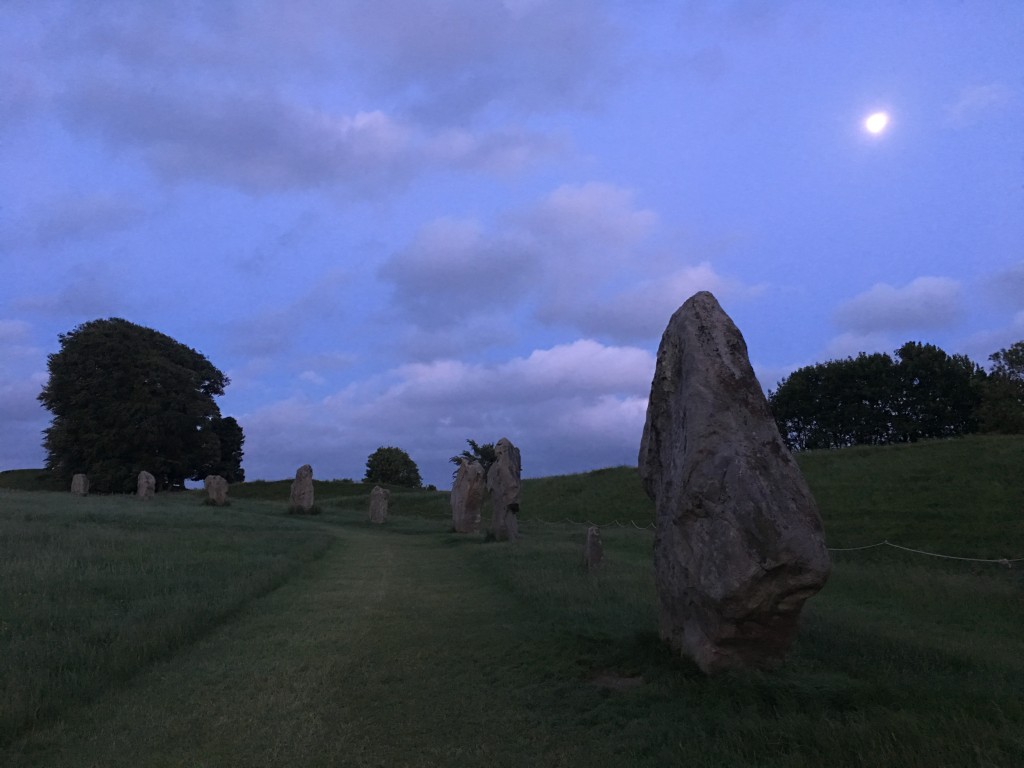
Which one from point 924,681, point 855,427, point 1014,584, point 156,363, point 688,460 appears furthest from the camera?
point 855,427

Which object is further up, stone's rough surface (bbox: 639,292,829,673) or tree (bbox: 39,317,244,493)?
tree (bbox: 39,317,244,493)

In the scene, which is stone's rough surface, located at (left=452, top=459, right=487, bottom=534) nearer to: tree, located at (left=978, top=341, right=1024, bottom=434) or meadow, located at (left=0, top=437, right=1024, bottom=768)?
meadow, located at (left=0, top=437, right=1024, bottom=768)

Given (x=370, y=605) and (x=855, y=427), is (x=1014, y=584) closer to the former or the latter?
(x=370, y=605)

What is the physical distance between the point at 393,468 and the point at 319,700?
74.5 meters

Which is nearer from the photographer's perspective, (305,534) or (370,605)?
(370,605)

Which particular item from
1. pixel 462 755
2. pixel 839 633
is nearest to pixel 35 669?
pixel 462 755

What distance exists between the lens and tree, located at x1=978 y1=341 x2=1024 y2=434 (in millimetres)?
46656

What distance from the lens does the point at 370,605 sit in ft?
39.0

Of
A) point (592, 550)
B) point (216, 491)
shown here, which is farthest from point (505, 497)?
point (216, 491)

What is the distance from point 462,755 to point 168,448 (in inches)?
2247

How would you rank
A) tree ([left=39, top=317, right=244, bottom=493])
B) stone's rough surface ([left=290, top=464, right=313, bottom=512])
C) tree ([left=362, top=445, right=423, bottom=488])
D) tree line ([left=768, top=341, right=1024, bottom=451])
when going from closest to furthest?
stone's rough surface ([left=290, top=464, right=313, bottom=512]) → tree ([left=39, top=317, right=244, bottom=493]) → tree line ([left=768, top=341, right=1024, bottom=451]) → tree ([left=362, top=445, right=423, bottom=488])

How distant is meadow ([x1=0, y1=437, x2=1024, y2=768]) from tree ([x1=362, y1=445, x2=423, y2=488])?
62417mm

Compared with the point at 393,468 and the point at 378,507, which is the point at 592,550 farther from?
the point at 393,468

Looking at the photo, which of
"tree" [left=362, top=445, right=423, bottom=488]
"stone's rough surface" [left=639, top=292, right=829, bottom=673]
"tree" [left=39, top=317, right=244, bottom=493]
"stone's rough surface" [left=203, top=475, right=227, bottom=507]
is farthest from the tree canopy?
"stone's rough surface" [left=639, top=292, right=829, bottom=673]
